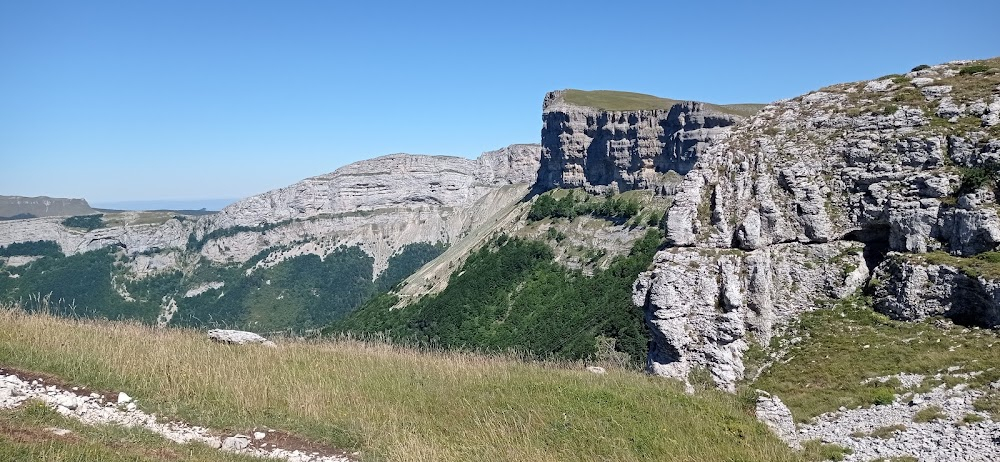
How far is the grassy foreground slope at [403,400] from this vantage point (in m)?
9.31

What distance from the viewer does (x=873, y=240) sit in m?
19.6

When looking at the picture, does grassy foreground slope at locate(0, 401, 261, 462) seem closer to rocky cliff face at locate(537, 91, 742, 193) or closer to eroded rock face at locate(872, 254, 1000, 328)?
eroded rock face at locate(872, 254, 1000, 328)

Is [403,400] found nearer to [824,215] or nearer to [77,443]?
[77,443]

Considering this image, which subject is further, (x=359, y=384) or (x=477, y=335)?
(x=477, y=335)

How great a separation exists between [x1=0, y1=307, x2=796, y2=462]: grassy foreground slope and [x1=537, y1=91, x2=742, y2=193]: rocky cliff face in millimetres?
96047

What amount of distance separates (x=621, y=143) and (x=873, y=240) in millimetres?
112020

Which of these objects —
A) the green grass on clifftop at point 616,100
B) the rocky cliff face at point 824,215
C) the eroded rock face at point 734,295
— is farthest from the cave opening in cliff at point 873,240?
the green grass on clifftop at point 616,100

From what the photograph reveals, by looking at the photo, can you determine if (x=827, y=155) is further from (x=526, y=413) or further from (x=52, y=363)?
(x=52, y=363)

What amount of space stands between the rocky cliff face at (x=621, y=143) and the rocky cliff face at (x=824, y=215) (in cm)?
8341

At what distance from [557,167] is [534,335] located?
7718 centimetres

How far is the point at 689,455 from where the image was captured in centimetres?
910

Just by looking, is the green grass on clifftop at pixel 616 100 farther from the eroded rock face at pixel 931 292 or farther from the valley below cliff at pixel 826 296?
the eroded rock face at pixel 931 292

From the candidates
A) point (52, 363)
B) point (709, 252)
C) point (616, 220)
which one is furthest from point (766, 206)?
point (616, 220)

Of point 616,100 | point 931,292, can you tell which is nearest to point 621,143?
point 616,100
